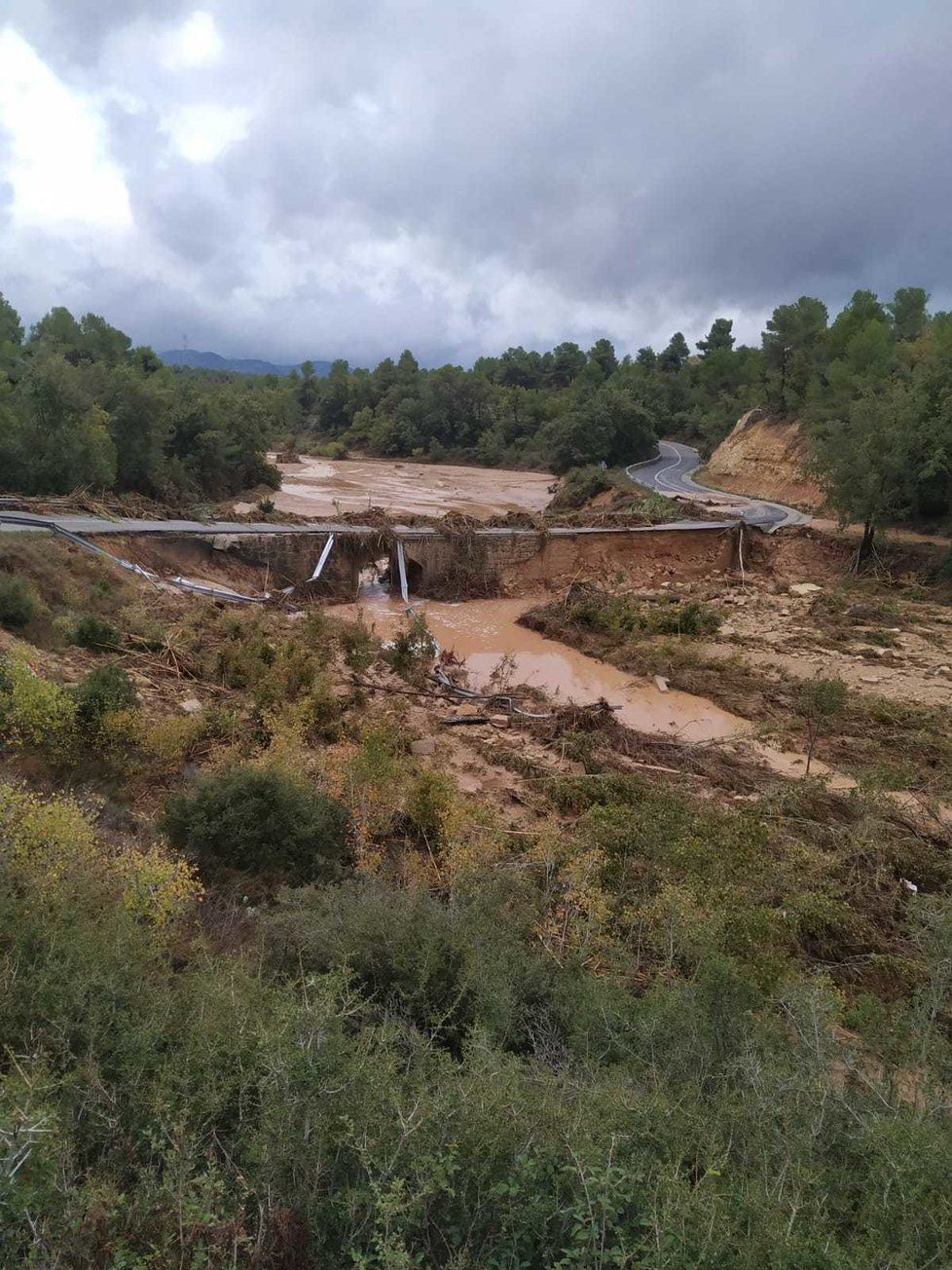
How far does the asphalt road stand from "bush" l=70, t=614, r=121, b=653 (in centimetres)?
2254

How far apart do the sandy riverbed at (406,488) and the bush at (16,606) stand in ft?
65.2

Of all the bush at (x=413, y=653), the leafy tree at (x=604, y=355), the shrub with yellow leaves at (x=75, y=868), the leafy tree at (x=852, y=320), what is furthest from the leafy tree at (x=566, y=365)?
the shrub with yellow leaves at (x=75, y=868)

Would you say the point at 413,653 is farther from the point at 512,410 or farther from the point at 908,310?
the point at 512,410

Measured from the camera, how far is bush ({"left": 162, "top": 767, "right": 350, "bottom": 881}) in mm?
7441

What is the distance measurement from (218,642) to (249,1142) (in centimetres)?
1186

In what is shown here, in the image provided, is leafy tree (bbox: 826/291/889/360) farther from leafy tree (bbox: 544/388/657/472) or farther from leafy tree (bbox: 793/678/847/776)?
leafy tree (bbox: 793/678/847/776)

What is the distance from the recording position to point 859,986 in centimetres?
701

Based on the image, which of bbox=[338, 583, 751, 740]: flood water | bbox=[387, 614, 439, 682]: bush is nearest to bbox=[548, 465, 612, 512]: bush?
bbox=[338, 583, 751, 740]: flood water

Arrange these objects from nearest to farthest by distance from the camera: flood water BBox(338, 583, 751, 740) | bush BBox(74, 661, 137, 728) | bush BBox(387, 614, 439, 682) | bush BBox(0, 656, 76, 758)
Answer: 1. bush BBox(0, 656, 76, 758)
2. bush BBox(74, 661, 137, 728)
3. flood water BBox(338, 583, 751, 740)
4. bush BBox(387, 614, 439, 682)

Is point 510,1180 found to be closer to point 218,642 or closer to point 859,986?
point 859,986

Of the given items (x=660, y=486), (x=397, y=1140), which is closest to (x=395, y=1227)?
(x=397, y=1140)

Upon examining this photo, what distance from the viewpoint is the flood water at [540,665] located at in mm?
15062

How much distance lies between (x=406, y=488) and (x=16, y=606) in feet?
131

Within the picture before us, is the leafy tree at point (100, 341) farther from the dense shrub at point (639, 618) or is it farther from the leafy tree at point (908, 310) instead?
the leafy tree at point (908, 310)
